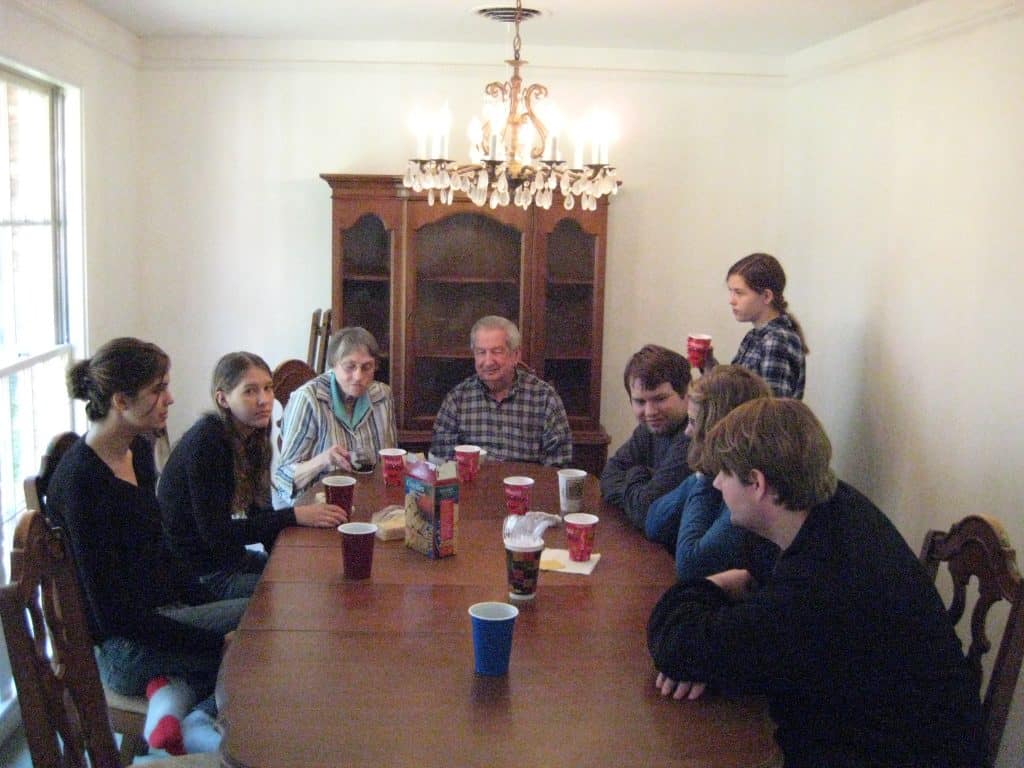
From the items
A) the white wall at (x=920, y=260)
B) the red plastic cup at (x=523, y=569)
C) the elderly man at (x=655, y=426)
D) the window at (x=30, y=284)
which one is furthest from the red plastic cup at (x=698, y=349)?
the window at (x=30, y=284)

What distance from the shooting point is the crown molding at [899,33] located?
→ 313 cm

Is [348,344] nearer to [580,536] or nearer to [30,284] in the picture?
[30,284]

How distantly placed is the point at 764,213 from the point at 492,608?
11.5 feet

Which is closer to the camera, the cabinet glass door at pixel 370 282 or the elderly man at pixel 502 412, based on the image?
the elderly man at pixel 502 412

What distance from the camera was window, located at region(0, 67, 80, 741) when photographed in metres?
3.27

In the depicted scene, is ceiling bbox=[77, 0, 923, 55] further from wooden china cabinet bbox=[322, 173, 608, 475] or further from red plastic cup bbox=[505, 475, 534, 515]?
red plastic cup bbox=[505, 475, 534, 515]

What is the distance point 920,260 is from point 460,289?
196 cm

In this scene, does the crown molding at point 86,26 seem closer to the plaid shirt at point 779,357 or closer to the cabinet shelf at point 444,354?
the cabinet shelf at point 444,354

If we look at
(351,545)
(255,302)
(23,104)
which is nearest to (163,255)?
(255,302)

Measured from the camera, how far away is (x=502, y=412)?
143 inches

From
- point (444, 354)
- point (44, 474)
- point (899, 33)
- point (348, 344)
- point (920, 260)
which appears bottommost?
point (44, 474)

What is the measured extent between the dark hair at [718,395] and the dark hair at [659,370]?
1.81ft

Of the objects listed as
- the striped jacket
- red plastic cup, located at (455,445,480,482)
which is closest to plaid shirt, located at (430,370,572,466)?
the striped jacket

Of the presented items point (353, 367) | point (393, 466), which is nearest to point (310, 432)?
point (353, 367)
